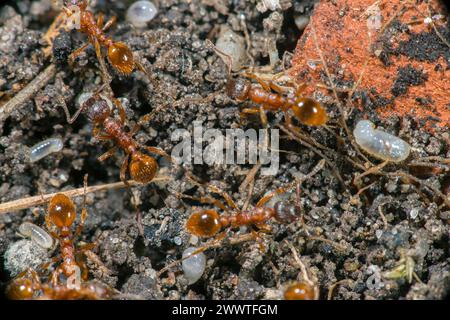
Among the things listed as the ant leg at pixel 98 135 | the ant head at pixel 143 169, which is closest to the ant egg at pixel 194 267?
the ant head at pixel 143 169

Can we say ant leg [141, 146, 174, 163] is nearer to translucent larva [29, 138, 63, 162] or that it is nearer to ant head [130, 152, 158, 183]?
ant head [130, 152, 158, 183]

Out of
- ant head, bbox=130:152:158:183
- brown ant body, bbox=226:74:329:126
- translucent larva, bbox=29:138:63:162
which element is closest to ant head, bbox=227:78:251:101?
brown ant body, bbox=226:74:329:126

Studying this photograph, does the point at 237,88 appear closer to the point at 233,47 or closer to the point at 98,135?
the point at 233,47

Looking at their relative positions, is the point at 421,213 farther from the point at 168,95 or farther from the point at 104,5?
the point at 104,5

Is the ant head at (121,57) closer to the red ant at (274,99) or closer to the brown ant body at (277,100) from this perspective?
the red ant at (274,99)

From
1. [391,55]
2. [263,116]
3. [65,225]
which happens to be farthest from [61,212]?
[391,55]

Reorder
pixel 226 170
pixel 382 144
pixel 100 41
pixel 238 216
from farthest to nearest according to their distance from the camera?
pixel 100 41 < pixel 226 170 < pixel 238 216 < pixel 382 144
